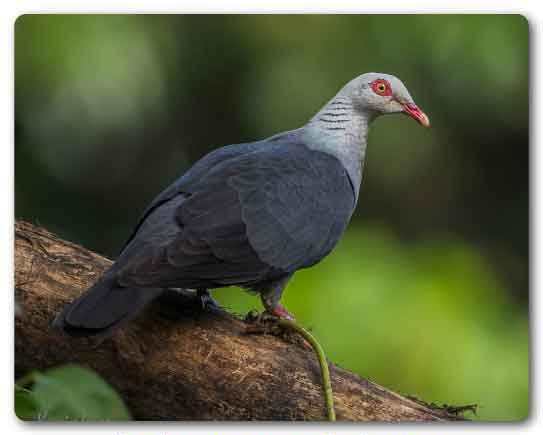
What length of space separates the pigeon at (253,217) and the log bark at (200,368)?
195 mm

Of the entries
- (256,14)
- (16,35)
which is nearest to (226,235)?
(256,14)

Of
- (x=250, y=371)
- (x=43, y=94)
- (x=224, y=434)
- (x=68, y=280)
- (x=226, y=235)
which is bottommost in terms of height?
(x=224, y=434)

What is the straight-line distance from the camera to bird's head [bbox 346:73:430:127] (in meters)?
3.76

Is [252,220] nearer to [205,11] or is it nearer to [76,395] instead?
[205,11]

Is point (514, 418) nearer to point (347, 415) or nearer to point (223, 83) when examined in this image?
point (347, 415)

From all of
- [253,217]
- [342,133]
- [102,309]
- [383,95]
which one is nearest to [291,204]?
[253,217]

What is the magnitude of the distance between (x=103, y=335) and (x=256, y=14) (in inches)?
63.2

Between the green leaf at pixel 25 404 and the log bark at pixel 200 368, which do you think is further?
the log bark at pixel 200 368

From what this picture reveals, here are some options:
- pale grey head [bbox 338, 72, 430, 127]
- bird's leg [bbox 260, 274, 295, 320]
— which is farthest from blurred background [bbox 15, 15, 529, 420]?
bird's leg [bbox 260, 274, 295, 320]

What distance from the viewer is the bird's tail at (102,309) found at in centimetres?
294

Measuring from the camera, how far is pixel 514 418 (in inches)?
141

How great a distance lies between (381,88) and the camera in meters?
3.77

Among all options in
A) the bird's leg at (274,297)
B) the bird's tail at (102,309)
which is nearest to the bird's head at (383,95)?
the bird's leg at (274,297)

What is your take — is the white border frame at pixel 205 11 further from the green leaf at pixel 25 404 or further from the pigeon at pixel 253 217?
the pigeon at pixel 253 217
